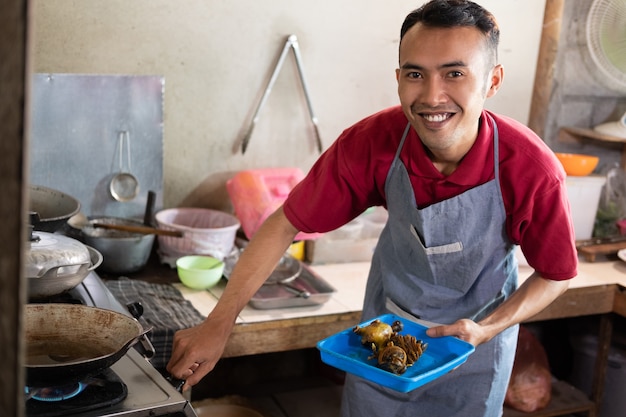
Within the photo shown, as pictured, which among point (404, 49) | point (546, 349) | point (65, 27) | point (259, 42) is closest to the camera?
point (404, 49)

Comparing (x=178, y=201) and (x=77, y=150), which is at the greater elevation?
(x=77, y=150)

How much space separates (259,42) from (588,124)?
191 cm

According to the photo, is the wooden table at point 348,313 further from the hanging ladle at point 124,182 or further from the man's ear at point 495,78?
the man's ear at point 495,78

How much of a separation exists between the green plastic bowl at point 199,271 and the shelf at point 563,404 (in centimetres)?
141

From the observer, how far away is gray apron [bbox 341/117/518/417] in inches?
82.7

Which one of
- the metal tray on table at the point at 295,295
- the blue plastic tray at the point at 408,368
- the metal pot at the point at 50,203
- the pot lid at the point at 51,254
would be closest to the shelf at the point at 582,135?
the metal tray on table at the point at 295,295

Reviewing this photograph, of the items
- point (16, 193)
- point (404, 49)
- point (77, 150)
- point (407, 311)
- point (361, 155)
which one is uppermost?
point (404, 49)

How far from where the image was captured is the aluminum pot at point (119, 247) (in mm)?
2752

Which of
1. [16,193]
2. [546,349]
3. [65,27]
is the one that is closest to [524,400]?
[546,349]

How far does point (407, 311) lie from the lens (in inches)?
88.6

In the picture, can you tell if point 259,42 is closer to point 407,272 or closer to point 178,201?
point 178,201

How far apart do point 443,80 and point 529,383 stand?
191 centimetres

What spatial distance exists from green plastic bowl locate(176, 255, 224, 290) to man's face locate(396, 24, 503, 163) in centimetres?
115

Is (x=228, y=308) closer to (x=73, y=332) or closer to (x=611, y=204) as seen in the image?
(x=73, y=332)
